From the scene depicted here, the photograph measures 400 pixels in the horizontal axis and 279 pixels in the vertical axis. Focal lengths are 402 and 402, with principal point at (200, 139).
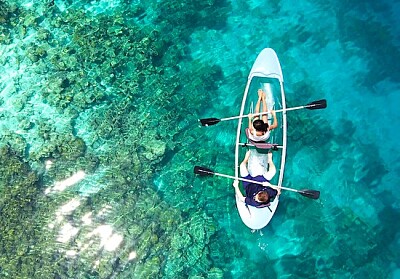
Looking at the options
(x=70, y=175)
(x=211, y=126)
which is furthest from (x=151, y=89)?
(x=70, y=175)

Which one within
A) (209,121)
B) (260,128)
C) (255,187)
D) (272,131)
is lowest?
(255,187)

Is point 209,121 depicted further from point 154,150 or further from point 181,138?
point 154,150

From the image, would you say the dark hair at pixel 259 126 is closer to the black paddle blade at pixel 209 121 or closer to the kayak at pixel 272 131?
the kayak at pixel 272 131

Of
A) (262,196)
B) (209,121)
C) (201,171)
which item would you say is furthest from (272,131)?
(262,196)

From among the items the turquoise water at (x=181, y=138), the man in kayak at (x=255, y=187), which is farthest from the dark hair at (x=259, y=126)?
the turquoise water at (x=181, y=138)

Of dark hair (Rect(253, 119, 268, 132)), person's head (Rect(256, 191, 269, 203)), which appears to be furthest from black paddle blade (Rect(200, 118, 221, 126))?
person's head (Rect(256, 191, 269, 203))

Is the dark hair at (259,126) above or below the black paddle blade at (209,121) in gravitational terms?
above
